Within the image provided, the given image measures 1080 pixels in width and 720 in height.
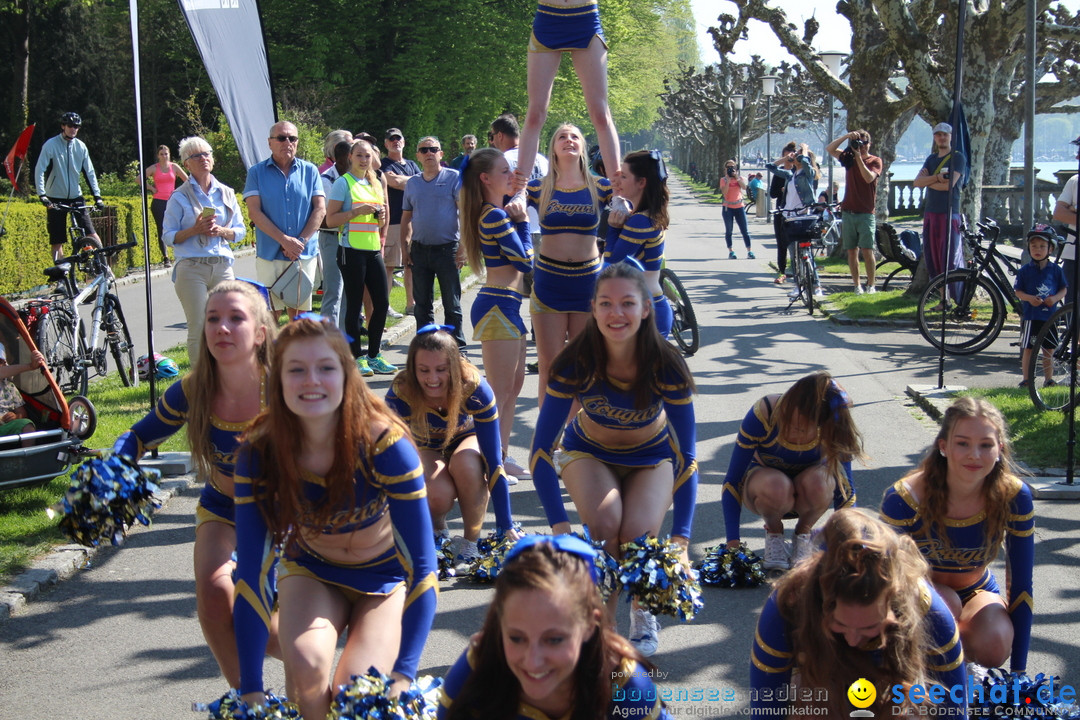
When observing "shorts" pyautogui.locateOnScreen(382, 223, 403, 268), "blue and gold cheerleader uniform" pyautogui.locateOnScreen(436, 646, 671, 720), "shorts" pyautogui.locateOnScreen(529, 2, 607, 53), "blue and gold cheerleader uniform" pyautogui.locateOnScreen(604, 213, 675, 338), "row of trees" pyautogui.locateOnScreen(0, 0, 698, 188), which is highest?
"row of trees" pyautogui.locateOnScreen(0, 0, 698, 188)

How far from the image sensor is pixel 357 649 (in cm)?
335

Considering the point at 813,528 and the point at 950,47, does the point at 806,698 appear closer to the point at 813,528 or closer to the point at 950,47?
the point at 813,528

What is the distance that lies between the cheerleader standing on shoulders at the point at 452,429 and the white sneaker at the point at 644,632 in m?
1.16

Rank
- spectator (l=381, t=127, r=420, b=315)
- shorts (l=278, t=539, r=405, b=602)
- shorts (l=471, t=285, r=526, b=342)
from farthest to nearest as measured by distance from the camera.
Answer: spectator (l=381, t=127, r=420, b=315) → shorts (l=471, t=285, r=526, b=342) → shorts (l=278, t=539, r=405, b=602)

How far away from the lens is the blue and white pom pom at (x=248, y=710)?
3041 mm

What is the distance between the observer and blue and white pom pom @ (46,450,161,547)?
150 inches

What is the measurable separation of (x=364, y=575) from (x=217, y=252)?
18.0 feet

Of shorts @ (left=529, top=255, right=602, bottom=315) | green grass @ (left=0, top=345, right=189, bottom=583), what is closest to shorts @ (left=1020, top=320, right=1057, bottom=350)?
shorts @ (left=529, top=255, right=602, bottom=315)

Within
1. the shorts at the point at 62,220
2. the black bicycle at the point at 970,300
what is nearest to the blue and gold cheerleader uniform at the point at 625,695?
the black bicycle at the point at 970,300

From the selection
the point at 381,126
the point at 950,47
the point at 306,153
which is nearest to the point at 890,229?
the point at 950,47

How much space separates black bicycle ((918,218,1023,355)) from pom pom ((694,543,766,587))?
6240 millimetres

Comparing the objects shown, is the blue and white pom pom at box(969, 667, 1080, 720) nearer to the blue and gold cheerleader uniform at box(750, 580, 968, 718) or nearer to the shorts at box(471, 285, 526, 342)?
the blue and gold cheerleader uniform at box(750, 580, 968, 718)

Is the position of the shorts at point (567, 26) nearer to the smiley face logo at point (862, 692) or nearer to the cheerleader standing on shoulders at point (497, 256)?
the cheerleader standing on shoulders at point (497, 256)

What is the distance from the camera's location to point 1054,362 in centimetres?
888
